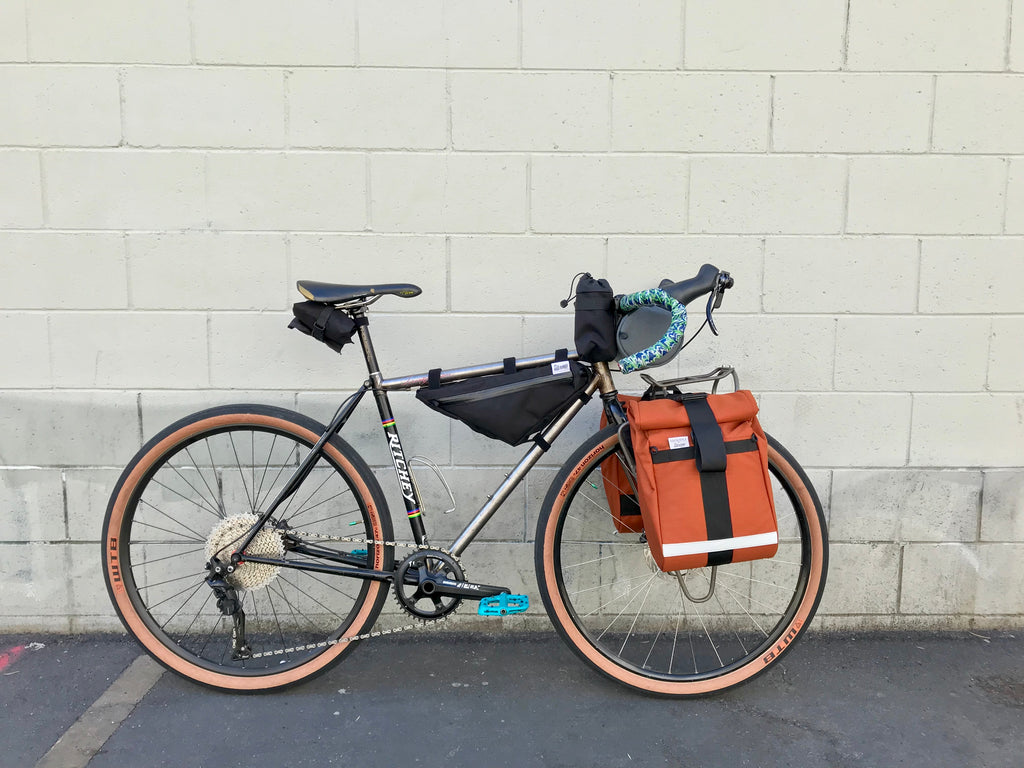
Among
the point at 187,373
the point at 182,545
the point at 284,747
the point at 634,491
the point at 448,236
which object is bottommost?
the point at 284,747

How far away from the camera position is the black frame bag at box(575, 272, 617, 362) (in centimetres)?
259

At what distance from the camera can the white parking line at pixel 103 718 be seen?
2467mm

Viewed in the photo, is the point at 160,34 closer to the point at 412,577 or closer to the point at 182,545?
the point at 182,545

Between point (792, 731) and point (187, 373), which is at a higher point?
point (187, 373)

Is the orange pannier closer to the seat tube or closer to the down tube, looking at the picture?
the down tube

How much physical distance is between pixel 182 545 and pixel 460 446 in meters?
1.13

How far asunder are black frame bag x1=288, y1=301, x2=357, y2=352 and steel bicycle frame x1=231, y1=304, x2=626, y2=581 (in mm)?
47

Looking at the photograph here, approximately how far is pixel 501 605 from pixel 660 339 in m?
1.01

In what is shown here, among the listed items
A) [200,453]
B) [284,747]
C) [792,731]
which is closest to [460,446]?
[200,453]

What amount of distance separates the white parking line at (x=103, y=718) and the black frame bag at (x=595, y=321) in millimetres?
1873

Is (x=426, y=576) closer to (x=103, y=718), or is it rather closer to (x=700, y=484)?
(x=700, y=484)

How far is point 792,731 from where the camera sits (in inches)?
103

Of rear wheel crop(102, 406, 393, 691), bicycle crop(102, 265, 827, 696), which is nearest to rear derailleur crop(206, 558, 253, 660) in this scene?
bicycle crop(102, 265, 827, 696)

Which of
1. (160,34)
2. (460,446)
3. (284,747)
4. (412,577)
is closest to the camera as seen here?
(284,747)
